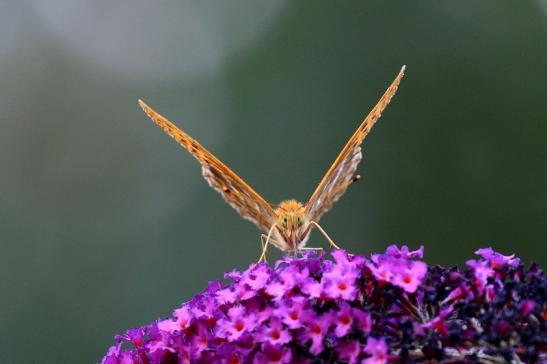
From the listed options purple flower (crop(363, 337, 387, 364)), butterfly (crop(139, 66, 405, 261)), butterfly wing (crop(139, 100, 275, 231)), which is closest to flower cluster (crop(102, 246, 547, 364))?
purple flower (crop(363, 337, 387, 364))

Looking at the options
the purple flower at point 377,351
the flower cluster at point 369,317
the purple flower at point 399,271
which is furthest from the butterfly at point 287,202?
the purple flower at point 377,351

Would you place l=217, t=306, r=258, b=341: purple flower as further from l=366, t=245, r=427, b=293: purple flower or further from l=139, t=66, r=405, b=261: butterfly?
l=139, t=66, r=405, b=261: butterfly

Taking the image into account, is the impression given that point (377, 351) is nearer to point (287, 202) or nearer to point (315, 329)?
point (315, 329)

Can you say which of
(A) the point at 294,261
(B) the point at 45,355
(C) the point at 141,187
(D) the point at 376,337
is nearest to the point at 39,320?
(B) the point at 45,355

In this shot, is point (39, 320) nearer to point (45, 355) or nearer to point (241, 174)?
point (45, 355)

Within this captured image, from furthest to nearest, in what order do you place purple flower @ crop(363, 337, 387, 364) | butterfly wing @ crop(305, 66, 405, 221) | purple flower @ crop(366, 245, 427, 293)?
butterfly wing @ crop(305, 66, 405, 221), purple flower @ crop(366, 245, 427, 293), purple flower @ crop(363, 337, 387, 364)

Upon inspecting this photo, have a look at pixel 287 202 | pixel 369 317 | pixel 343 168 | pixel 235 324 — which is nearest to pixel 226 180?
pixel 287 202
